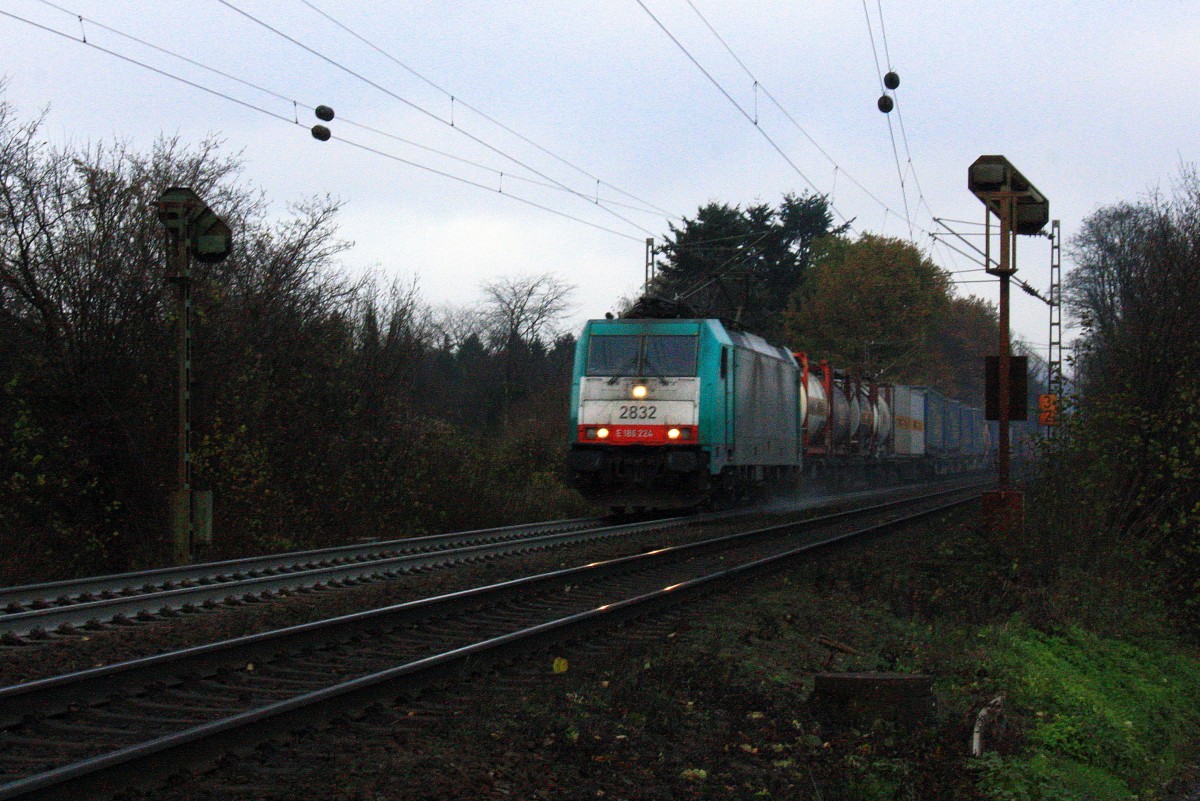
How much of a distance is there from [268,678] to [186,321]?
691 centimetres

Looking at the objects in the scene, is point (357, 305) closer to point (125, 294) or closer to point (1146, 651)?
point (125, 294)

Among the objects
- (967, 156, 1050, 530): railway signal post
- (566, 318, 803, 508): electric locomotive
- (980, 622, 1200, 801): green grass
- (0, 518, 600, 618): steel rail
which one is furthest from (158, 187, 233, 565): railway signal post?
(967, 156, 1050, 530): railway signal post

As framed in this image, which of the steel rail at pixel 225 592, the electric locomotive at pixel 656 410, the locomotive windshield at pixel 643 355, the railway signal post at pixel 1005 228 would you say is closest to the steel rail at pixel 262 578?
the steel rail at pixel 225 592

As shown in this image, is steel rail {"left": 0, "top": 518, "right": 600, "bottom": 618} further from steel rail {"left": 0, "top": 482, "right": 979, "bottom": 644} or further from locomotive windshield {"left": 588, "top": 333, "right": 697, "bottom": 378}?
locomotive windshield {"left": 588, "top": 333, "right": 697, "bottom": 378}

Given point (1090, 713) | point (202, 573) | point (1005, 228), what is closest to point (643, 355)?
point (1005, 228)

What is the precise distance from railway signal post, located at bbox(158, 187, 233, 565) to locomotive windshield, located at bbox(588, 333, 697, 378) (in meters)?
8.27

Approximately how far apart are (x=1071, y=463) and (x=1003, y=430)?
206cm

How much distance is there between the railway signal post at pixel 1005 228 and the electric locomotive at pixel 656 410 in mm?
5180

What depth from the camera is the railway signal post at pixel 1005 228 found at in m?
15.2

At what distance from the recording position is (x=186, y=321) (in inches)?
517

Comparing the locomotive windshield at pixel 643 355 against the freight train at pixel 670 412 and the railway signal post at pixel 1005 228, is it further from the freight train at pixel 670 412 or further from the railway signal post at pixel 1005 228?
the railway signal post at pixel 1005 228

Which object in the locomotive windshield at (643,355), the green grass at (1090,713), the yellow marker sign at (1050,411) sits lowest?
the green grass at (1090,713)

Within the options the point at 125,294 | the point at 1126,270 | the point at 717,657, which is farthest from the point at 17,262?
the point at 1126,270

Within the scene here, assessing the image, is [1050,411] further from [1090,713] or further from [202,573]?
[202,573]
